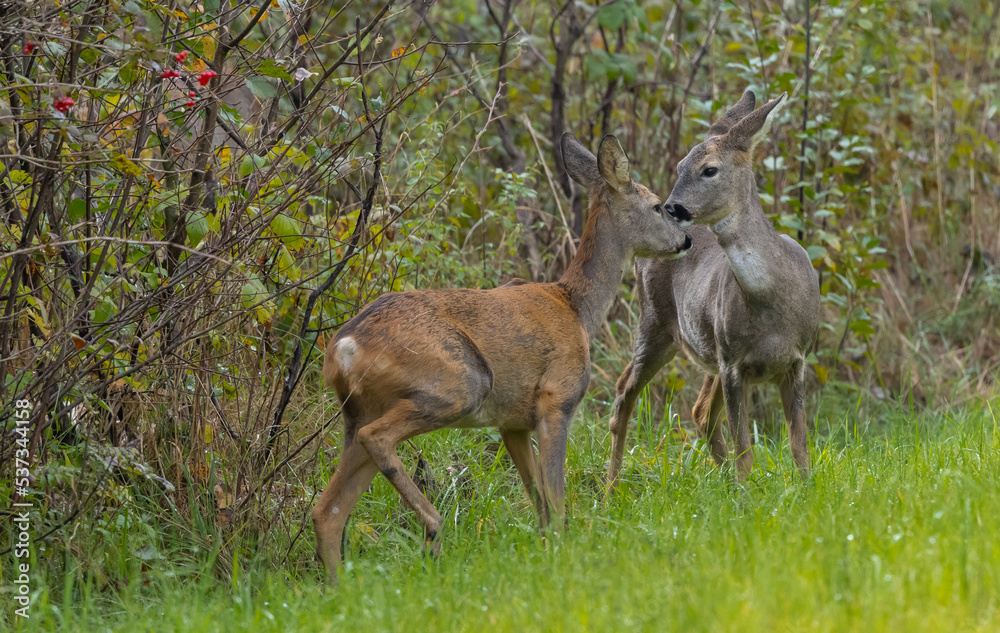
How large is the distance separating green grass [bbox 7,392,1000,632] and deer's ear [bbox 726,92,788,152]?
1676mm

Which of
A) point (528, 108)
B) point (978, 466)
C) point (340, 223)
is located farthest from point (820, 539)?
point (528, 108)

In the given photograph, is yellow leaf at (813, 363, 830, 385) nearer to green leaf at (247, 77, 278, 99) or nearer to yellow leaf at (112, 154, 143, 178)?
green leaf at (247, 77, 278, 99)

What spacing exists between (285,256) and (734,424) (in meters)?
2.51

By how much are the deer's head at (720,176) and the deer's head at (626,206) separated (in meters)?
0.18

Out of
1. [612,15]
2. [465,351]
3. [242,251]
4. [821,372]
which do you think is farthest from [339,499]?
[821,372]

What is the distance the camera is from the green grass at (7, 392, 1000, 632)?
3.04 m

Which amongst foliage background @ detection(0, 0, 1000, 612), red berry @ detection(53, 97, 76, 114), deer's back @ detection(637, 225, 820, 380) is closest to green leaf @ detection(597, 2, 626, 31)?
foliage background @ detection(0, 0, 1000, 612)

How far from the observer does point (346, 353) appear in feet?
14.3

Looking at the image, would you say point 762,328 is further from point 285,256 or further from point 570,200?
point 570,200

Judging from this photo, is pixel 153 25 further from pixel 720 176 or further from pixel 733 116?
pixel 733 116

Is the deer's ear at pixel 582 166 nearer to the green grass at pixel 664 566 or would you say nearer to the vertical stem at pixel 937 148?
the green grass at pixel 664 566

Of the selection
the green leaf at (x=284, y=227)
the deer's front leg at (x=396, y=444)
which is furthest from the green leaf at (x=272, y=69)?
the deer's front leg at (x=396, y=444)

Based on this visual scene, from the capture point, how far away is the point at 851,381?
8.52 meters
